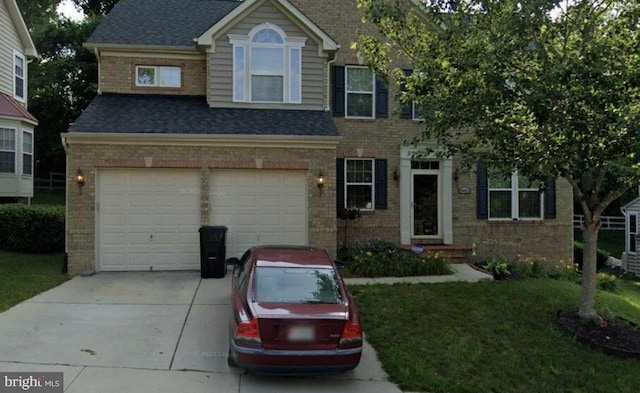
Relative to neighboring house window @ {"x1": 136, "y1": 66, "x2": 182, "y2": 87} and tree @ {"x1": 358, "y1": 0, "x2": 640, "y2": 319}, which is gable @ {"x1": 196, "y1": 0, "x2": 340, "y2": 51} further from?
tree @ {"x1": 358, "y1": 0, "x2": 640, "y2": 319}

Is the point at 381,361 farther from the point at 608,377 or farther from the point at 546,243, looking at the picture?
the point at 546,243

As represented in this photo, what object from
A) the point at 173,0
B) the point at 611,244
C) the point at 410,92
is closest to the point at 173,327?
the point at 410,92

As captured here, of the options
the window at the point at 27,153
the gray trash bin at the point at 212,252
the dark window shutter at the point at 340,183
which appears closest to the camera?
the gray trash bin at the point at 212,252

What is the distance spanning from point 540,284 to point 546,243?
175 inches

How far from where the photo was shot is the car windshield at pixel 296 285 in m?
5.44

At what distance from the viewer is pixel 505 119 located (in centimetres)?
708

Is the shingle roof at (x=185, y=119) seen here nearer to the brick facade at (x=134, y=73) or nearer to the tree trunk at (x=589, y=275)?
the brick facade at (x=134, y=73)

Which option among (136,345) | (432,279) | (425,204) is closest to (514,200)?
(425,204)

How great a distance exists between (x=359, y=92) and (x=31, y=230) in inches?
426

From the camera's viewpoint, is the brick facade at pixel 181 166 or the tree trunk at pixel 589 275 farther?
the brick facade at pixel 181 166

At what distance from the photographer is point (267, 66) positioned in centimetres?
1257

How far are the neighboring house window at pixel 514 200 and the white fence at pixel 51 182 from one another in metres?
27.6

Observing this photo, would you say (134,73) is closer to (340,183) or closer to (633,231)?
(340,183)

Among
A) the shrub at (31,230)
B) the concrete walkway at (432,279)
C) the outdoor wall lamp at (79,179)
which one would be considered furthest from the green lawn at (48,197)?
the concrete walkway at (432,279)
